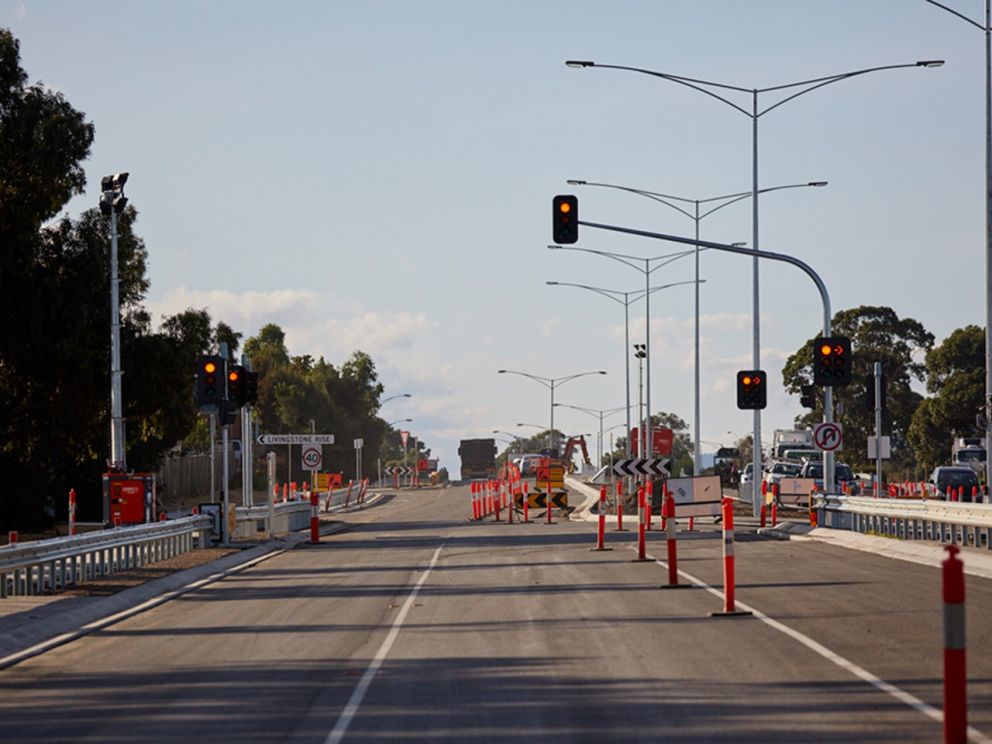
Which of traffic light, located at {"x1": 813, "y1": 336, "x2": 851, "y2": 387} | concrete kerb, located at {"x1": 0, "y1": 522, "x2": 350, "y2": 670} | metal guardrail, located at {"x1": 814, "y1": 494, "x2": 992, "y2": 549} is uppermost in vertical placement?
traffic light, located at {"x1": 813, "y1": 336, "x2": 851, "y2": 387}

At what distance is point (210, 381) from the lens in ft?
119

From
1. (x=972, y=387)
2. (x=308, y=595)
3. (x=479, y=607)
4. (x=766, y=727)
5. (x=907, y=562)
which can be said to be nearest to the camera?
(x=766, y=727)

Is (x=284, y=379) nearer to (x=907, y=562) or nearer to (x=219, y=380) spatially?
(x=219, y=380)

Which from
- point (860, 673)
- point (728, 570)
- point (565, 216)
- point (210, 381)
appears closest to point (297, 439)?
point (210, 381)

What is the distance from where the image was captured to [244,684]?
13945mm

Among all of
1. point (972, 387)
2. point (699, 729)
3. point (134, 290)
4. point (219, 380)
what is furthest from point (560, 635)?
point (972, 387)

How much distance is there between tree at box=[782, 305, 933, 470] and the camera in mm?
106625

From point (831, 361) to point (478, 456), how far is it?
91358 mm

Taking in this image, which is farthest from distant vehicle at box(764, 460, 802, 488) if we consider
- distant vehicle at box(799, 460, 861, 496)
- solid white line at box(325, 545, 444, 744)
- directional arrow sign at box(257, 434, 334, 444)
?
solid white line at box(325, 545, 444, 744)

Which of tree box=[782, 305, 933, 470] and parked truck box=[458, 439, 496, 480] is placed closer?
tree box=[782, 305, 933, 470]

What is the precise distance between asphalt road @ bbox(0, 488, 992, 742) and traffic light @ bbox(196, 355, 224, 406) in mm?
10129

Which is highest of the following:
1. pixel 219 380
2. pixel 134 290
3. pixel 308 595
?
pixel 134 290

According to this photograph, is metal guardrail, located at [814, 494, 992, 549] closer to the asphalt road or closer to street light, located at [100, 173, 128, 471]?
the asphalt road

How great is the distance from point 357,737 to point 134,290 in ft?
152
